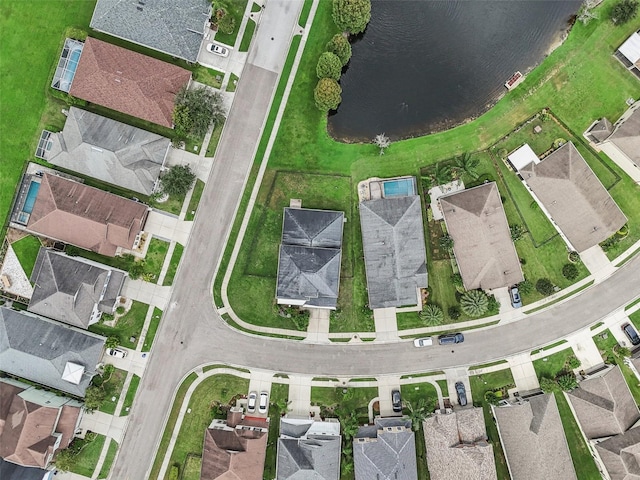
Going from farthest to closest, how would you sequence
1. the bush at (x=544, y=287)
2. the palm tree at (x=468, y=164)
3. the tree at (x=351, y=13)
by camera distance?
the bush at (x=544, y=287)
the palm tree at (x=468, y=164)
the tree at (x=351, y=13)

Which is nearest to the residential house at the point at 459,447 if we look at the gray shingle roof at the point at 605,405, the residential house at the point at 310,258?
the gray shingle roof at the point at 605,405

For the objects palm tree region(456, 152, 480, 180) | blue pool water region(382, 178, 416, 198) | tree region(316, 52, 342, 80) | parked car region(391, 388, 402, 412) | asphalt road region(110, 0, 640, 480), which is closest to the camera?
tree region(316, 52, 342, 80)

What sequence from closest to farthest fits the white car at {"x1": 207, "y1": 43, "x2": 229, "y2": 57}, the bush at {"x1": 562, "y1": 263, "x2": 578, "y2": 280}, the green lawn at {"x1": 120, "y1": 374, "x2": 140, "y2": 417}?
the white car at {"x1": 207, "y1": 43, "x2": 229, "y2": 57}
the bush at {"x1": 562, "y1": 263, "x2": 578, "y2": 280}
the green lawn at {"x1": 120, "y1": 374, "x2": 140, "y2": 417}

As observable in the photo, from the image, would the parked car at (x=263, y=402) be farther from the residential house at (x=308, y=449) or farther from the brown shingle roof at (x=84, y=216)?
the brown shingle roof at (x=84, y=216)

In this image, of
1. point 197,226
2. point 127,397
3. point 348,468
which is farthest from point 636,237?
point 127,397

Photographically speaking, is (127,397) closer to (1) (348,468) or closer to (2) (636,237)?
(1) (348,468)

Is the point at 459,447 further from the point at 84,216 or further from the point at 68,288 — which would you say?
the point at 84,216

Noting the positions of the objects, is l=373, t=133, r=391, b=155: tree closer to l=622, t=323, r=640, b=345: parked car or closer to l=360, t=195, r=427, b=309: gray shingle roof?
l=360, t=195, r=427, b=309: gray shingle roof

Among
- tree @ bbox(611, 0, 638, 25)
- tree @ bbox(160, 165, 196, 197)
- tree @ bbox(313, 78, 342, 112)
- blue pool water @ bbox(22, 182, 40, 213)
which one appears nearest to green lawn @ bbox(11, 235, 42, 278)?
blue pool water @ bbox(22, 182, 40, 213)
